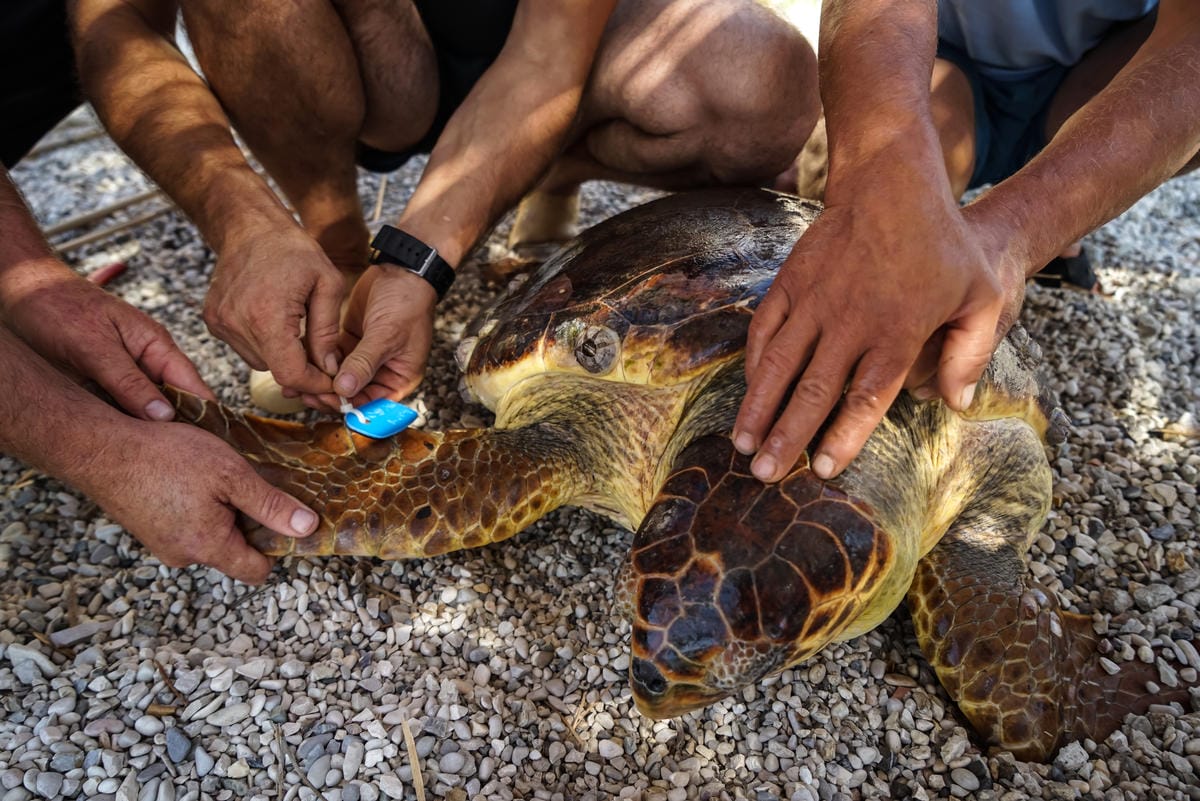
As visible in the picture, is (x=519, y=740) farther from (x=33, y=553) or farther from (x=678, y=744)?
(x=33, y=553)

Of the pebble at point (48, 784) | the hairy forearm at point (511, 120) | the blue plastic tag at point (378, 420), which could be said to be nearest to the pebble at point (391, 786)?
the pebble at point (48, 784)

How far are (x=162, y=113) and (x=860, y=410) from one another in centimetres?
195

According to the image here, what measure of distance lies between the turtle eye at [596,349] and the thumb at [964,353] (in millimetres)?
658

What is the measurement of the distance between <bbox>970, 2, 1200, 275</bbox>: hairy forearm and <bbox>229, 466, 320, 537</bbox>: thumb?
1441 millimetres

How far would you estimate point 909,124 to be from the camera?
53.2 inches

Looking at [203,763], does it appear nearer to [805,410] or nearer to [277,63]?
[805,410]

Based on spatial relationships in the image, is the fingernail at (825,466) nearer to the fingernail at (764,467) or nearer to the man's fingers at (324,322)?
the fingernail at (764,467)

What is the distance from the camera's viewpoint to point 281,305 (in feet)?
5.36

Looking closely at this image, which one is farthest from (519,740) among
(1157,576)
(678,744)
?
(1157,576)

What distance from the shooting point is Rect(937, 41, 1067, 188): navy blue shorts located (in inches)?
100.0

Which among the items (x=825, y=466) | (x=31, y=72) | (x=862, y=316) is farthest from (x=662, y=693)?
(x=31, y=72)

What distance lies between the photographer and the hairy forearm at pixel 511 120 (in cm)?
202

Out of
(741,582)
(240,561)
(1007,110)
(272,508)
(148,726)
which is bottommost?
(148,726)

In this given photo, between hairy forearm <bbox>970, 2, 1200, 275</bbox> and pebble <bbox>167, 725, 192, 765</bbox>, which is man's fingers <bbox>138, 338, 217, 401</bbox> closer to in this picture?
pebble <bbox>167, 725, 192, 765</bbox>
